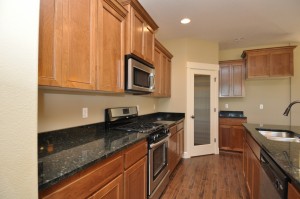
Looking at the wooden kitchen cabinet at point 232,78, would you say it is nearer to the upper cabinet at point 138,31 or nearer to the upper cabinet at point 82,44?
the upper cabinet at point 138,31

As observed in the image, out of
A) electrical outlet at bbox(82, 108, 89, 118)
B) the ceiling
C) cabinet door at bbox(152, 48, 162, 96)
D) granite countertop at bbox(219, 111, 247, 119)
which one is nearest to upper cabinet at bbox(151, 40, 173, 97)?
cabinet door at bbox(152, 48, 162, 96)

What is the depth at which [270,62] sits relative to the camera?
13.1 ft

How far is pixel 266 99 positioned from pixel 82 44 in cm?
469

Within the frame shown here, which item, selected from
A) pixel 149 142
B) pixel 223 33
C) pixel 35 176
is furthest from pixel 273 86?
pixel 35 176

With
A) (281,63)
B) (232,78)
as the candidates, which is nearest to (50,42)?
(232,78)

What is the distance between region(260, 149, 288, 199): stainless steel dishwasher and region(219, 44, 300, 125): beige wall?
11.6ft

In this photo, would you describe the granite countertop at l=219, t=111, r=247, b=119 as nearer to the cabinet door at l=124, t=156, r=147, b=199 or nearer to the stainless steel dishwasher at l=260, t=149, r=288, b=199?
the stainless steel dishwasher at l=260, t=149, r=288, b=199

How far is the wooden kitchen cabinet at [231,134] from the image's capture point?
13.7ft

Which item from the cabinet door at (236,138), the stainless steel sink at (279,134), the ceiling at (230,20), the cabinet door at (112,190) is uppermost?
the ceiling at (230,20)

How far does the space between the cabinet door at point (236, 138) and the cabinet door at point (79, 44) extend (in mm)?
3825

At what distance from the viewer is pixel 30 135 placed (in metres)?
0.66

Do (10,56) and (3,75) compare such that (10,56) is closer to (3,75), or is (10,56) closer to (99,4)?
(3,75)

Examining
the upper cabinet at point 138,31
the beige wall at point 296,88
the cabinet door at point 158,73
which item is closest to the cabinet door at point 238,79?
the beige wall at point 296,88

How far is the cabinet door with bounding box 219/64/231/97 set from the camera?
449cm
